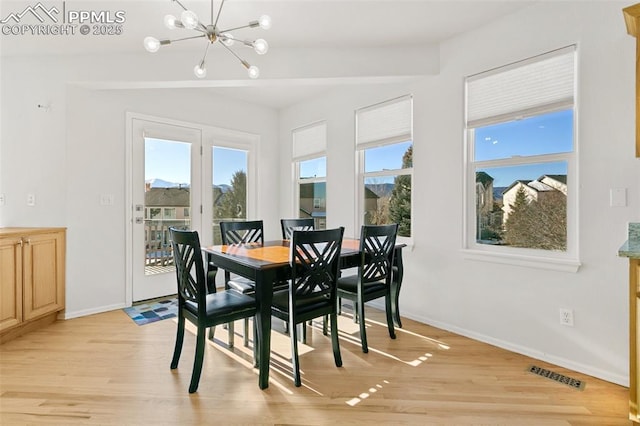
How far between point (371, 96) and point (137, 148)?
2.81 metres

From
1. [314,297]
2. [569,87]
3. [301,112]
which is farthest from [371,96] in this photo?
[314,297]

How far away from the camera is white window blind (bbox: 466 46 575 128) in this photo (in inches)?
92.7

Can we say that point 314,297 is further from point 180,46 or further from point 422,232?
point 180,46

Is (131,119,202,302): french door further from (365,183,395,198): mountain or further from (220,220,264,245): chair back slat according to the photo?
(365,183,395,198): mountain

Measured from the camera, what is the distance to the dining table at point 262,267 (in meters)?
2.07

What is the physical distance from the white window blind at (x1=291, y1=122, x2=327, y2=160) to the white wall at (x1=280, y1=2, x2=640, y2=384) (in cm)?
100

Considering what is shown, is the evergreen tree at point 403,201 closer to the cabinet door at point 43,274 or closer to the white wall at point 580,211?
the white wall at point 580,211

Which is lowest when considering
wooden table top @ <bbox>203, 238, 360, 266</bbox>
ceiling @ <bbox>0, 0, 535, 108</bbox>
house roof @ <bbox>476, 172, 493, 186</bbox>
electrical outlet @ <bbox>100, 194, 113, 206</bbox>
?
wooden table top @ <bbox>203, 238, 360, 266</bbox>

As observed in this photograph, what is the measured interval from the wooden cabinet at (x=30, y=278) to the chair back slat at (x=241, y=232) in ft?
5.36

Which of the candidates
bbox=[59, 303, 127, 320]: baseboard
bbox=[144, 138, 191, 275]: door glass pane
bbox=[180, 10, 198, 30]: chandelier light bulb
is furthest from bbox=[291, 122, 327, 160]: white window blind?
bbox=[59, 303, 127, 320]: baseboard

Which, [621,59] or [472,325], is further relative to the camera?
[472,325]

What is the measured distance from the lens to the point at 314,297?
231 centimetres

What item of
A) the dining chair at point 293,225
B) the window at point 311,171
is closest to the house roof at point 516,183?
the dining chair at point 293,225

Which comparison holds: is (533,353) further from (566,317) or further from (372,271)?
(372,271)
